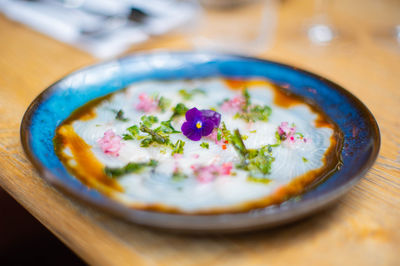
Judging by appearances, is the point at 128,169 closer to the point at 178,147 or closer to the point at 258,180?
the point at 178,147

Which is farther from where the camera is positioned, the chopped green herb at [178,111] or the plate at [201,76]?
the chopped green herb at [178,111]

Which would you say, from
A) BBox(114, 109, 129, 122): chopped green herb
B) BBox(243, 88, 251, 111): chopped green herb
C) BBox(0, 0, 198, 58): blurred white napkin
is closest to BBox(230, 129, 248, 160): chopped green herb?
BBox(243, 88, 251, 111): chopped green herb

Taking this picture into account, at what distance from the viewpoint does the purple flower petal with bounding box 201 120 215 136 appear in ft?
2.31

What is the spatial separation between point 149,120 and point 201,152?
15 centimetres

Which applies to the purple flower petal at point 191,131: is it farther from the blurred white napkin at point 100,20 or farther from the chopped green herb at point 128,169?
the blurred white napkin at point 100,20

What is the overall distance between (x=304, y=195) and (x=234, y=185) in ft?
0.35

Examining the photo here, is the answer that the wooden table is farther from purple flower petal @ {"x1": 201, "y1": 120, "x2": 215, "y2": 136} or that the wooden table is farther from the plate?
purple flower petal @ {"x1": 201, "y1": 120, "x2": 215, "y2": 136}

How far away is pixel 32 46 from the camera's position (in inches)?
49.8

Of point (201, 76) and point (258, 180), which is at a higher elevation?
point (201, 76)

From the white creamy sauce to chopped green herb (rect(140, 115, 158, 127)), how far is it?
0.04ft

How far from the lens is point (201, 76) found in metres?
0.96

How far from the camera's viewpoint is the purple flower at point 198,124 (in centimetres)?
70

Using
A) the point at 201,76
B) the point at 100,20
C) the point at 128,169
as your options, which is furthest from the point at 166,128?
the point at 100,20

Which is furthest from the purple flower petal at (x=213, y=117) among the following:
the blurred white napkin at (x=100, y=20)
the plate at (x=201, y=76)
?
the blurred white napkin at (x=100, y=20)
